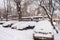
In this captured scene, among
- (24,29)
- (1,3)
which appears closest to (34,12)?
(1,3)

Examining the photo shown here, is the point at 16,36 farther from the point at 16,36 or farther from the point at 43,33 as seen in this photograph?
the point at 43,33

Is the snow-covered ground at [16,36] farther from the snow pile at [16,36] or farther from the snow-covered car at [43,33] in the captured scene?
the snow-covered car at [43,33]

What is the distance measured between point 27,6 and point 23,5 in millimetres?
2119

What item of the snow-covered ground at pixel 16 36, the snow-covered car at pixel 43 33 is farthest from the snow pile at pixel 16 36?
the snow-covered car at pixel 43 33

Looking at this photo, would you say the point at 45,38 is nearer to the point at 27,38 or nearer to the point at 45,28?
the point at 45,28

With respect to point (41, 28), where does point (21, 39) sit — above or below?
below

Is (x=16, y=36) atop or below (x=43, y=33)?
below

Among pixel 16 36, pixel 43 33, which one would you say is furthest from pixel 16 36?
pixel 43 33

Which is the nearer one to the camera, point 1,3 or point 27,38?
point 27,38

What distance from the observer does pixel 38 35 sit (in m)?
9.88

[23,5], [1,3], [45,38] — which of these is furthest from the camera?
[1,3]

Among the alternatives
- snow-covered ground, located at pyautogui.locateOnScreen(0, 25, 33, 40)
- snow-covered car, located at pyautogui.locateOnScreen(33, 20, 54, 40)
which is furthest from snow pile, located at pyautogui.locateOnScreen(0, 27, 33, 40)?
snow-covered car, located at pyautogui.locateOnScreen(33, 20, 54, 40)

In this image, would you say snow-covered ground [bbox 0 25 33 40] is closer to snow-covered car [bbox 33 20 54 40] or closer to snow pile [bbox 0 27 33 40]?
snow pile [bbox 0 27 33 40]

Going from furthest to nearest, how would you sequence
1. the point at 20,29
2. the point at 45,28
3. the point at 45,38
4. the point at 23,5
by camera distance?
the point at 23,5 → the point at 20,29 → the point at 45,28 → the point at 45,38
